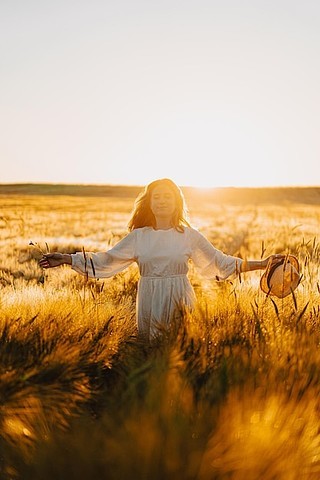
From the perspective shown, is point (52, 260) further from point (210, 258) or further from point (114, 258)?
point (210, 258)

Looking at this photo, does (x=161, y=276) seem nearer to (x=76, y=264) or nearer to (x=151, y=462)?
(x=76, y=264)

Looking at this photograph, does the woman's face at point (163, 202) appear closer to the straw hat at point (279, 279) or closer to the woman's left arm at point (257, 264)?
the woman's left arm at point (257, 264)

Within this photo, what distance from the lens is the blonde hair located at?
192 inches

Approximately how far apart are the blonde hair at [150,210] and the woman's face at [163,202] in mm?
45

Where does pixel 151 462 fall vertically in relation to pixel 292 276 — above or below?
below

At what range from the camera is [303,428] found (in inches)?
94.7

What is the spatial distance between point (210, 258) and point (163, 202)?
544 mm

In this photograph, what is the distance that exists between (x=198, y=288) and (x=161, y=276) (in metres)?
1.45

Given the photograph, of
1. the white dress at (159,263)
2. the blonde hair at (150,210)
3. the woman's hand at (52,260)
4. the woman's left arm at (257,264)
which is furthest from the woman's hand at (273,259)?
the woman's hand at (52,260)

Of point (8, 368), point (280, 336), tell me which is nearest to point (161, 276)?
point (280, 336)

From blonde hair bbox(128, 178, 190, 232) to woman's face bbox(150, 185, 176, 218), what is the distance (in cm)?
5

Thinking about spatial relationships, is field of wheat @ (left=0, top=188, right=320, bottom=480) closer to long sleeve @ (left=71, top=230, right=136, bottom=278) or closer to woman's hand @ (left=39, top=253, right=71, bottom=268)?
woman's hand @ (left=39, top=253, right=71, bottom=268)

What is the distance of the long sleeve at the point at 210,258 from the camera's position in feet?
15.7

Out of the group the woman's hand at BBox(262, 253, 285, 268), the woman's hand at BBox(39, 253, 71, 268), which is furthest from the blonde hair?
the woman's hand at BBox(39, 253, 71, 268)
